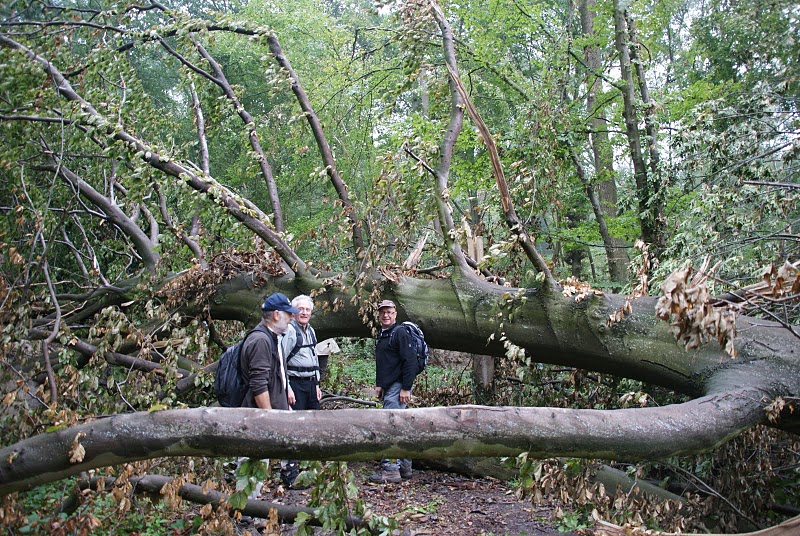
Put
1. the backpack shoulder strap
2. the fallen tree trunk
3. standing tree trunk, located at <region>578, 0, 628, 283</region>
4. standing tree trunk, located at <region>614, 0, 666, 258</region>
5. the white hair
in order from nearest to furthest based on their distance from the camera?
the fallen tree trunk < the white hair < the backpack shoulder strap < standing tree trunk, located at <region>614, 0, 666, 258</region> < standing tree trunk, located at <region>578, 0, 628, 283</region>

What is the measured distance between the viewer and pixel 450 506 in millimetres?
5805

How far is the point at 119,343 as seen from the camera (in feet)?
18.6

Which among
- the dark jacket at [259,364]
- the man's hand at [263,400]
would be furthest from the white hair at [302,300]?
the man's hand at [263,400]

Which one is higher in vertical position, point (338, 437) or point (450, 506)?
point (338, 437)

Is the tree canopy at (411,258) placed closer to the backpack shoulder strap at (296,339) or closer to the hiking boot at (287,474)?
the backpack shoulder strap at (296,339)

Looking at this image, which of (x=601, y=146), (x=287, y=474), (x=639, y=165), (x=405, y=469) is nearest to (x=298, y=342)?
(x=287, y=474)

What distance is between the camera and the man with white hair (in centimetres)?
529

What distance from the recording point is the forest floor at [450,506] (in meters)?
5.29

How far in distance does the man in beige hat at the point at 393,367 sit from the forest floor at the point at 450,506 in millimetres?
160

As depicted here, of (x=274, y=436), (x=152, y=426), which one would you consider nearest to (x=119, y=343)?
(x=152, y=426)

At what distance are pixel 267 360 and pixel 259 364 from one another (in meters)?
0.06

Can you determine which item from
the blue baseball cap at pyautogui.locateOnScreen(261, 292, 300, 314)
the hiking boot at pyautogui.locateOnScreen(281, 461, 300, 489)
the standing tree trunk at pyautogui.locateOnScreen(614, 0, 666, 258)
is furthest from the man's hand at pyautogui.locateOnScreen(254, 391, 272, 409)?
the standing tree trunk at pyautogui.locateOnScreen(614, 0, 666, 258)

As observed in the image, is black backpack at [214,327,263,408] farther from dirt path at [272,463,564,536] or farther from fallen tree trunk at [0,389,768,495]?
fallen tree trunk at [0,389,768,495]

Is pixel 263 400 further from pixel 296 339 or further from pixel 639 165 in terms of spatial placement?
pixel 639 165
